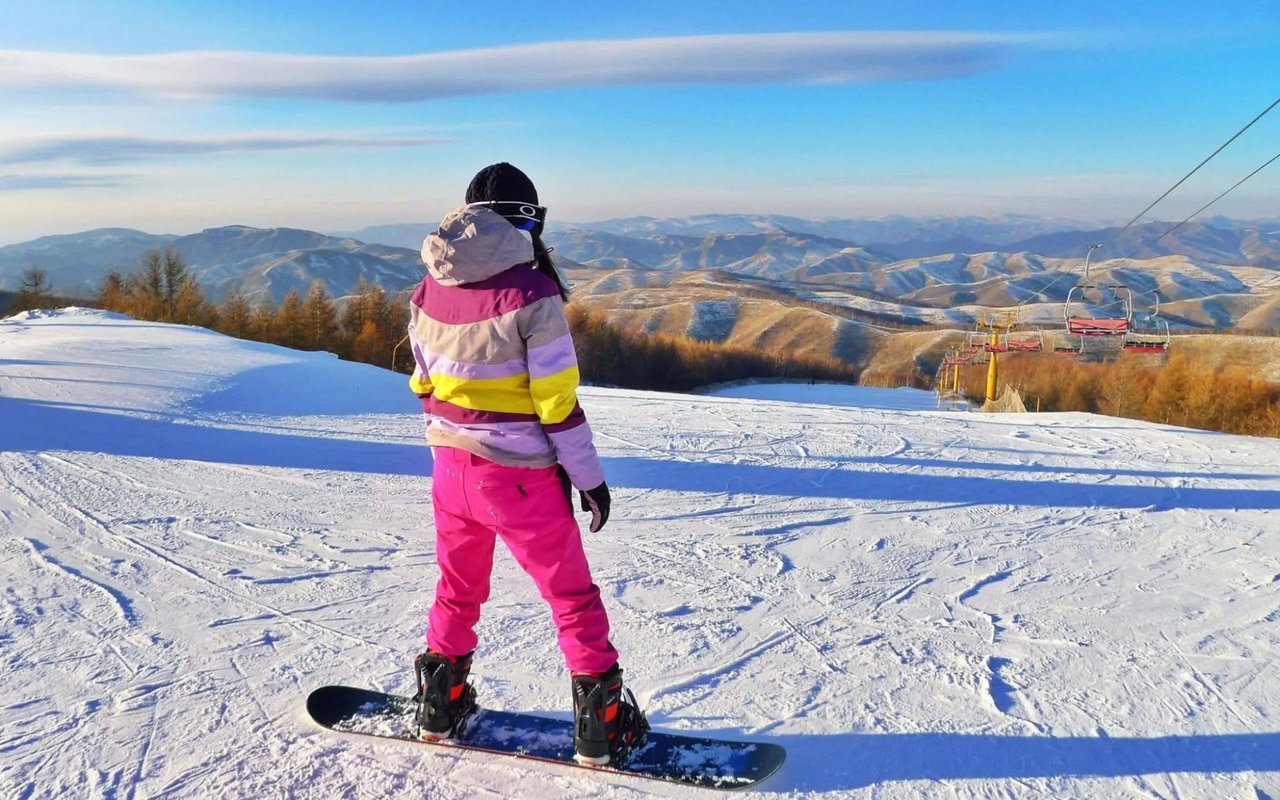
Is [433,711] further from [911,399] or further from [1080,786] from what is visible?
[911,399]

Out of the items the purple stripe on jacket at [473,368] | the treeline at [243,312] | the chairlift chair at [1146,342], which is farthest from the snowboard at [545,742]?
the treeline at [243,312]

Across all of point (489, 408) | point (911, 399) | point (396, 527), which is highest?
point (489, 408)

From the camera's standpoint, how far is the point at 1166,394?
149 ft

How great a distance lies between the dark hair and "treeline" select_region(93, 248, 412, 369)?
139ft

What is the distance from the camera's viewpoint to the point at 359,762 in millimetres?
2568

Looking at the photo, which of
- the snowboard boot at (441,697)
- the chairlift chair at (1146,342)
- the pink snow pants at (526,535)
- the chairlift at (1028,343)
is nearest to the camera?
the pink snow pants at (526,535)

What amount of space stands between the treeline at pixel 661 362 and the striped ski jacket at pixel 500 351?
52.6m

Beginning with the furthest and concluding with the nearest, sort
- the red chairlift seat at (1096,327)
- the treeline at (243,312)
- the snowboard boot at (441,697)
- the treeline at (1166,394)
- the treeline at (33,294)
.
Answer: the treeline at (243,312)
the treeline at (33,294)
the treeline at (1166,394)
the red chairlift seat at (1096,327)
the snowboard boot at (441,697)

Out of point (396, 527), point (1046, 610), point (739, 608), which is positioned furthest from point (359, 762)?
point (1046, 610)

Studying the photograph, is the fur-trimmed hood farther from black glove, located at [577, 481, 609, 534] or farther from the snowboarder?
black glove, located at [577, 481, 609, 534]

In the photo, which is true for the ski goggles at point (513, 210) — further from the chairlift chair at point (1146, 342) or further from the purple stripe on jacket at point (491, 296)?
the chairlift chair at point (1146, 342)

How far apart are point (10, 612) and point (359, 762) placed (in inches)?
85.3

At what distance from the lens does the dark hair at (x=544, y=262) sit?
258cm

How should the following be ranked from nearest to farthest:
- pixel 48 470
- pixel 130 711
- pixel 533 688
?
pixel 130 711, pixel 533 688, pixel 48 470
